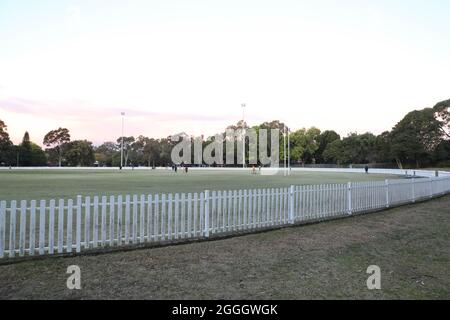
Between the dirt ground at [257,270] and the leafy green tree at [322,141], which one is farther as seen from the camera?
the leafy green tree at [322,141]

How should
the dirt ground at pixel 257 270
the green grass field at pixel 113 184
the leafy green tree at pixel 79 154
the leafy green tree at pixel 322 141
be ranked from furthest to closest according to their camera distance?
the leafy green tree at pixel 322 141, the leafy green tree at pixel 79 154, the green grass field at pixel 113 184, the dirt ground at pixel 257 270

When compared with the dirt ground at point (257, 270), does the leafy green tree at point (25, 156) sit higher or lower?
higher

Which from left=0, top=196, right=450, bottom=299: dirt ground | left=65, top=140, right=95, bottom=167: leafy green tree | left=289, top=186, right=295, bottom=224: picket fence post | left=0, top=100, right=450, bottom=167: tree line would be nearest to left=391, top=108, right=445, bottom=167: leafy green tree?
left=0, top=100, right=450, bottom=167: tree line

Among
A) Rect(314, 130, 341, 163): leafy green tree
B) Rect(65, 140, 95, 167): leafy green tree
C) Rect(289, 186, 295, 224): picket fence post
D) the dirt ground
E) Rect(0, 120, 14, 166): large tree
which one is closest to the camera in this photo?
the dirt ground

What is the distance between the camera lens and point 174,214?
11203mm

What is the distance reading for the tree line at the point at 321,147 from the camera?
78.4m

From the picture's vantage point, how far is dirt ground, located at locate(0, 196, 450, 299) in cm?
485

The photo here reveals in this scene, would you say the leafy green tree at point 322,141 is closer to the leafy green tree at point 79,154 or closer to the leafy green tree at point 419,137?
the leafy green tree at point 419,137

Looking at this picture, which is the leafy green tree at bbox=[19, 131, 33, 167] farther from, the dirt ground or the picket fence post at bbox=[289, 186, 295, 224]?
the dirt ground

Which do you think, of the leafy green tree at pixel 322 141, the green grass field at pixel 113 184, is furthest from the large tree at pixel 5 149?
the leafy green tree at pixel 322 141

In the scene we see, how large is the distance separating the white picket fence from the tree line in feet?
233

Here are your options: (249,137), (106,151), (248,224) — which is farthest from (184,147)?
(248,224)

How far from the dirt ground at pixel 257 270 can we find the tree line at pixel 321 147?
258 feet

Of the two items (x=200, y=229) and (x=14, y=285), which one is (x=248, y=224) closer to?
(x=200, y=229)
